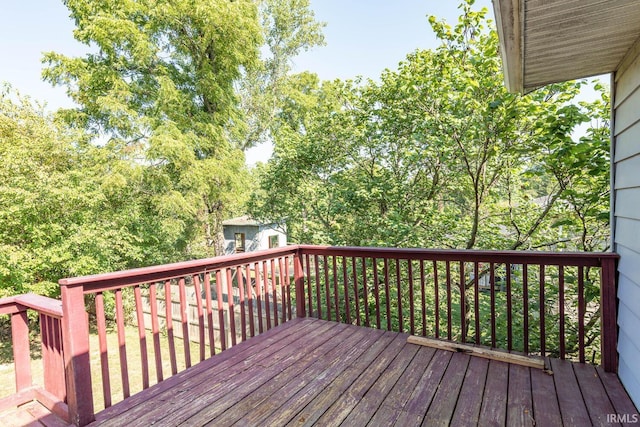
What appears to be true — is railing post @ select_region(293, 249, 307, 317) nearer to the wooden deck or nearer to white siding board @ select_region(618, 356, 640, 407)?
the wooden deck

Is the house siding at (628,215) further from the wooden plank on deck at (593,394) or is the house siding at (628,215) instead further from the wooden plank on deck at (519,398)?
the wooden plank on deck at (519,398)

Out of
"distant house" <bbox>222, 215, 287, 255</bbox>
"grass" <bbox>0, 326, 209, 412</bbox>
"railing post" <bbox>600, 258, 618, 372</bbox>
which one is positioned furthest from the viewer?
"distant house" <bbox>222, 215, 287, 255</bbox>

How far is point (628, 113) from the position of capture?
6.51 ft

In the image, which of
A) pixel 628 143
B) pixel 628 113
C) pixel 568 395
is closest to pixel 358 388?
pixel 568 395

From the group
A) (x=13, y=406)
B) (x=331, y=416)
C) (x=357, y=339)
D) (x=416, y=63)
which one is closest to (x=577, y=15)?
(x=331, y=416)

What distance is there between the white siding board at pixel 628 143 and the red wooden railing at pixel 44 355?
3546mm

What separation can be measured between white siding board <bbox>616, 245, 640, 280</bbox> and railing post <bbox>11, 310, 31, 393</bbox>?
3.76 m

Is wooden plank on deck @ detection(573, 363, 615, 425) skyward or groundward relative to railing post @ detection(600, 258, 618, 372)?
groundward

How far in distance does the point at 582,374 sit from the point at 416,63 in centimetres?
586

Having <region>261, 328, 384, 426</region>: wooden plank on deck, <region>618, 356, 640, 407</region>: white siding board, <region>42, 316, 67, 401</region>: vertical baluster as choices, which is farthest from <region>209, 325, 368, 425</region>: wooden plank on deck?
<region>618, 356, 640, 407</region>: white siding board

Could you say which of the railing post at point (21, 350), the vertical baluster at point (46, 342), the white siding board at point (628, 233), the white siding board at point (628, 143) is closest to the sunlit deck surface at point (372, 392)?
the vertical baluster at point (46, 342)

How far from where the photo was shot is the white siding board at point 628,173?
1.85 metres

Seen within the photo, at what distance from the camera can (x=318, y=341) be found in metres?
2.91

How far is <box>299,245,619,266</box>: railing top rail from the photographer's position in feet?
7.36
